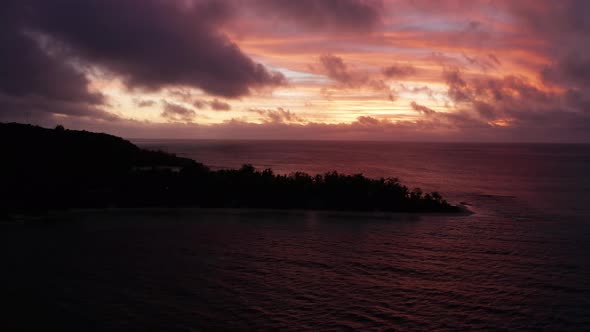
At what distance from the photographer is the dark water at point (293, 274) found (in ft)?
52.9

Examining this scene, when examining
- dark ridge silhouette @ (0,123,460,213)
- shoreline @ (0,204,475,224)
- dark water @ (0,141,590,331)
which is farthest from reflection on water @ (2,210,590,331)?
dark ridge silhouette @ (0,123,460,213)

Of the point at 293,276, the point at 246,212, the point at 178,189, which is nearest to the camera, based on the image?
the point at 293,276

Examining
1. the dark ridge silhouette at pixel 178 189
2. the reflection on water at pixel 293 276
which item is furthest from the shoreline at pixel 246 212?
the reflection on water at pixel 293 276

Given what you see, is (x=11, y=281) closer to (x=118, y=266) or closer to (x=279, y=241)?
(x=118, y=266)

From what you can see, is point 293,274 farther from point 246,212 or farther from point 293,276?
point 246,212

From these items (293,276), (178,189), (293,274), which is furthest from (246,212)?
(293,276)

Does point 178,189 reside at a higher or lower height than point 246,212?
higher

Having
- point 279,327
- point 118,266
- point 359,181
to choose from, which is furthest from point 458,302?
point 359,181

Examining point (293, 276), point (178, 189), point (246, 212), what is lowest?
point (293, 276)

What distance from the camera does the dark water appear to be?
16.1 metres

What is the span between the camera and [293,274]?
21.2m

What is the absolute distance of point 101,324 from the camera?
15445mm

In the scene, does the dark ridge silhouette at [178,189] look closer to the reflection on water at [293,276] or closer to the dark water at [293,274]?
the dark water at [293,274]

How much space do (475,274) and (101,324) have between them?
1851cm
